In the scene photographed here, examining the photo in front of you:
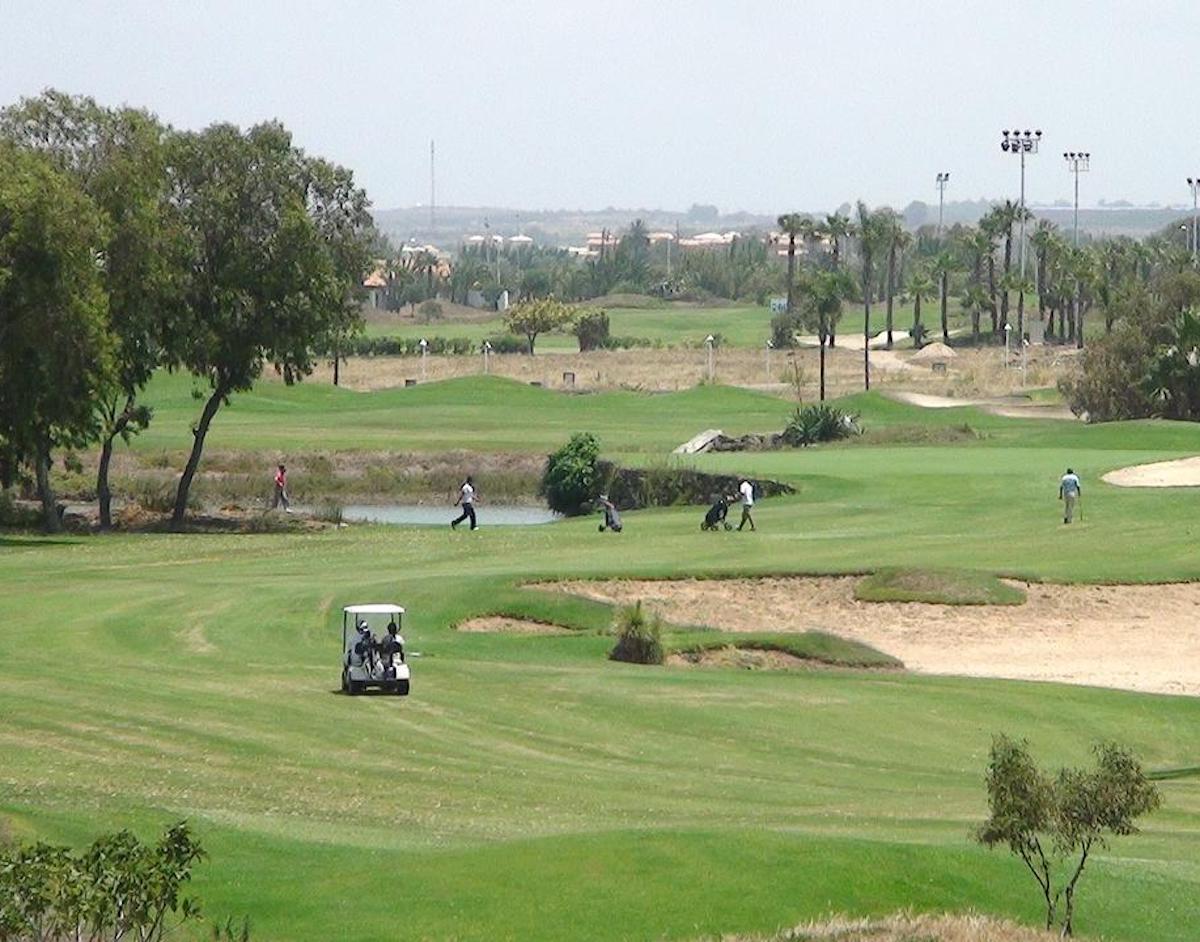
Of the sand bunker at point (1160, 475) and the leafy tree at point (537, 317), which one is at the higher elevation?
the leafy tree at point (537, 317)

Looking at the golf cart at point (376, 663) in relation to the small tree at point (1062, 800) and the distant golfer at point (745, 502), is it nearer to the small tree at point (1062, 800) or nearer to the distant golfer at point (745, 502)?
the small tree at point (1062, 800)

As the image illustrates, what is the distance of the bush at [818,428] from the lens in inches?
3359

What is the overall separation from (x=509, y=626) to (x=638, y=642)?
436 cm

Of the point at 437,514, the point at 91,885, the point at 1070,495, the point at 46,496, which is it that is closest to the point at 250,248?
the point at 46,496

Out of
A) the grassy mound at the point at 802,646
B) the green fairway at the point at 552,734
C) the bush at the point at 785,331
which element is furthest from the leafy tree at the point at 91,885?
the bush at the point at 785,331

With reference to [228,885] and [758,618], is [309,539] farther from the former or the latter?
[228,885]

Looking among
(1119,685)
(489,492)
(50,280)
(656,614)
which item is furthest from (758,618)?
(489,492)

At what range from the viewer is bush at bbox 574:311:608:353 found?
570 ft

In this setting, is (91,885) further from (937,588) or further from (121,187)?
(121,187)

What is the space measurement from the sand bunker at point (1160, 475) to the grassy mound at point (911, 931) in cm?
4448

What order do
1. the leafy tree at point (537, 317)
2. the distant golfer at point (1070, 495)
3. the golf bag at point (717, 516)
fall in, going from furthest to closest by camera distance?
the leafy tree at point (537, 317) → the golf bag at point (717, 516) → the distant golfer at point (1070, 495)

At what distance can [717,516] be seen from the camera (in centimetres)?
5741

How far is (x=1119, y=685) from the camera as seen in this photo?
40094 millimetres

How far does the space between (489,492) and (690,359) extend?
2973 inches
